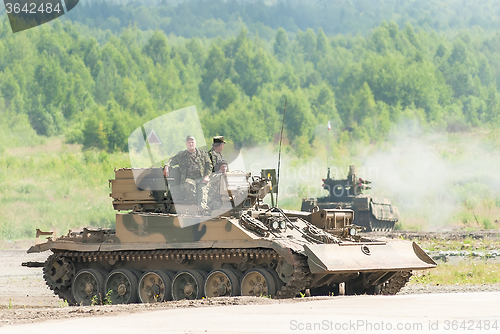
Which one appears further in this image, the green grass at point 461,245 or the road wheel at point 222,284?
the green grass at point 461,245

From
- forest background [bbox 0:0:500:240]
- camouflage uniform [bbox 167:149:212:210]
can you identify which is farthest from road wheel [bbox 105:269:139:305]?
forest background [bbox 0:0:500:240]

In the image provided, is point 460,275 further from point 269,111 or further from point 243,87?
point 243,87

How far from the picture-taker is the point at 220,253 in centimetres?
1593

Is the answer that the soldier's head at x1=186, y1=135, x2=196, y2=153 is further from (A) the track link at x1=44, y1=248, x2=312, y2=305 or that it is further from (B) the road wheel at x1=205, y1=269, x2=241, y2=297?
(B) the road wheel at x1=205, y1=269, x2=241, y2=297

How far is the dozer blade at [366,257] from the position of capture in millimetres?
14805

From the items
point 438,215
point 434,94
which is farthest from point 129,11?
point 438,215

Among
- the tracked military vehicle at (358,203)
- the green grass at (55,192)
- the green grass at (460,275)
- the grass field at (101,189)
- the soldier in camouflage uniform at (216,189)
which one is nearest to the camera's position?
the soldier in camouflage uniform at (216,189)

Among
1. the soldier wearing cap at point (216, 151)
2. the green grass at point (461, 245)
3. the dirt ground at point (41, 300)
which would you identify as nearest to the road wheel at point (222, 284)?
the dirt ground at point (41, 300)

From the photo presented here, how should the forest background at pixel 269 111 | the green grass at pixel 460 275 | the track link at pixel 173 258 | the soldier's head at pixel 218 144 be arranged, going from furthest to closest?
1. the forest background at pixel 269 111
2. the green grass at pixel 460 275
3. the soldier's head at pixel 218 144
4. the track link at pixel 173 258

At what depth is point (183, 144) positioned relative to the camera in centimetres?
1792

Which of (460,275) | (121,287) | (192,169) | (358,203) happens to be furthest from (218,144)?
(358,203)

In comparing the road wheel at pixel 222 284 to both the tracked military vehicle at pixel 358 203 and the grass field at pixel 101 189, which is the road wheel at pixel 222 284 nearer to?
the tracked military vehicle at pixel 358 203

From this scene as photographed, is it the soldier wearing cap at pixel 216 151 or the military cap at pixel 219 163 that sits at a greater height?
the soldier wearing cap at pixel 216 151

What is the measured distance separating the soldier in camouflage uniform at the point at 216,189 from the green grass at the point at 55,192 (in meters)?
24.2
